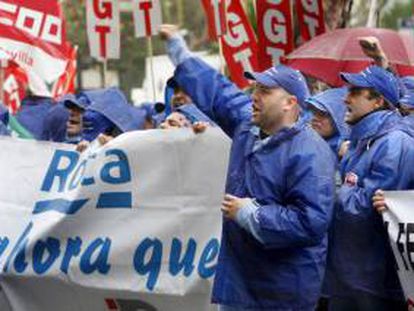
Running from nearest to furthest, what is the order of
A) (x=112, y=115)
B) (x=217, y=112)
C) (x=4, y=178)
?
(x=217, y=112)
(x=4, y=178)
(x=112, y=115)

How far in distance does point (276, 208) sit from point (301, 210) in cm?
12

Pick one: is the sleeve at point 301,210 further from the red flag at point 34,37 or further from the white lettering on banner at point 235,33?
the white lettering on banner at point 235,33

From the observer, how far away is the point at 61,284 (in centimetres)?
651

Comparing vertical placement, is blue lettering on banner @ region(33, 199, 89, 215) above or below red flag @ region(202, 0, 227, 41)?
below

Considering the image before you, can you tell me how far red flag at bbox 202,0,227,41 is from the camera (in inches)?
391

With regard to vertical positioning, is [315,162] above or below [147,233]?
above

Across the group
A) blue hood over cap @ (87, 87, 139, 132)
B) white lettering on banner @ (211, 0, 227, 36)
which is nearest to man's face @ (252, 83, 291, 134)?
blue hood over cap @ (87, 87, 139, 132)

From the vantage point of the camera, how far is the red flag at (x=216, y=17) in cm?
992

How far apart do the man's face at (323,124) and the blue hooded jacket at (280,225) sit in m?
1.27

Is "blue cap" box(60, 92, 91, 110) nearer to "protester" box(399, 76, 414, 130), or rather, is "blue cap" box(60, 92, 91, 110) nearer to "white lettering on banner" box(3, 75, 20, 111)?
"protester" box(399, 76, 414, 130)

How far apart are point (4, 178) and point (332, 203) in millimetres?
1900

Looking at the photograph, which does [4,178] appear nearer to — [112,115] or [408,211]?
[112,115]

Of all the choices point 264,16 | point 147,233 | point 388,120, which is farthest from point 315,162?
point 264,16

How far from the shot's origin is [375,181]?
629 cm
